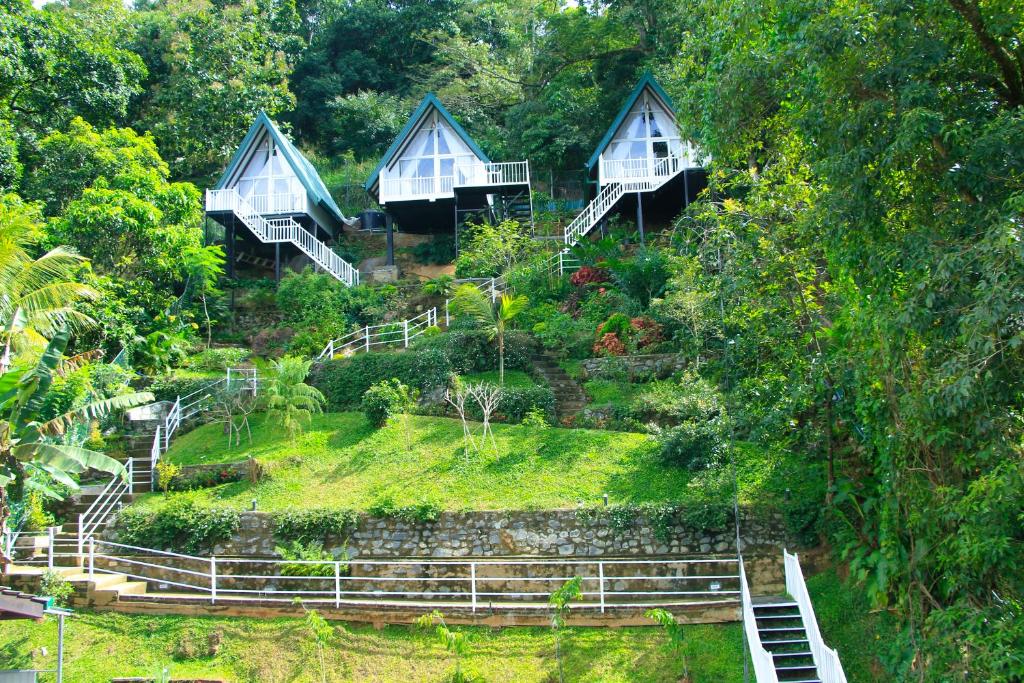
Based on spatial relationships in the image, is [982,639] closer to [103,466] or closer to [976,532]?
[976,532]

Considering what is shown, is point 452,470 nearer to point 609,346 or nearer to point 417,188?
point 609,346

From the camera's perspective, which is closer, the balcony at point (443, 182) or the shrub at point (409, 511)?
the shrub at point (409, 511)

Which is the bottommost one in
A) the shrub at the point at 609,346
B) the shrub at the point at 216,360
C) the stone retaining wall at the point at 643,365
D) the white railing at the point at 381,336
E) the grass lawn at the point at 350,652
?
the grass lawn at the point at 350,652

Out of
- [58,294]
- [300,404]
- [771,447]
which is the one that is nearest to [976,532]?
[771,447]

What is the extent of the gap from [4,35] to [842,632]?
31936 millimetres

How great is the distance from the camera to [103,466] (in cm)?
1777

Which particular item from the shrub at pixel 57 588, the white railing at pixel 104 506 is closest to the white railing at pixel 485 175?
the white railing at pixel 104 506

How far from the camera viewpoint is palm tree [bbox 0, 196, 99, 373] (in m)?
20.3

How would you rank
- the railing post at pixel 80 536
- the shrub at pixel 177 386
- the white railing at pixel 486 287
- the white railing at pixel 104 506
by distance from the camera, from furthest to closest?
the white railing at pixel 486 287 < the shrub at pixel 177 386 < the white railing at pixel 104 506 < the railing post at pixel 80 536

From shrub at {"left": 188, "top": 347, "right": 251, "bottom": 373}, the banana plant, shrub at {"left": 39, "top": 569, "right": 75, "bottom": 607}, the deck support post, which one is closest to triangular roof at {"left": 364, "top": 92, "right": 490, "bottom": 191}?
the deck support post

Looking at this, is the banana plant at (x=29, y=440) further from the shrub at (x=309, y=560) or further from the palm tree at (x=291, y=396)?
the palm tree at (x=291, y=396)

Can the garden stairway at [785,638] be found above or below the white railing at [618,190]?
below

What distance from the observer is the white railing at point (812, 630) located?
13133 mm

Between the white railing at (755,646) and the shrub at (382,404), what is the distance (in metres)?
10.1
